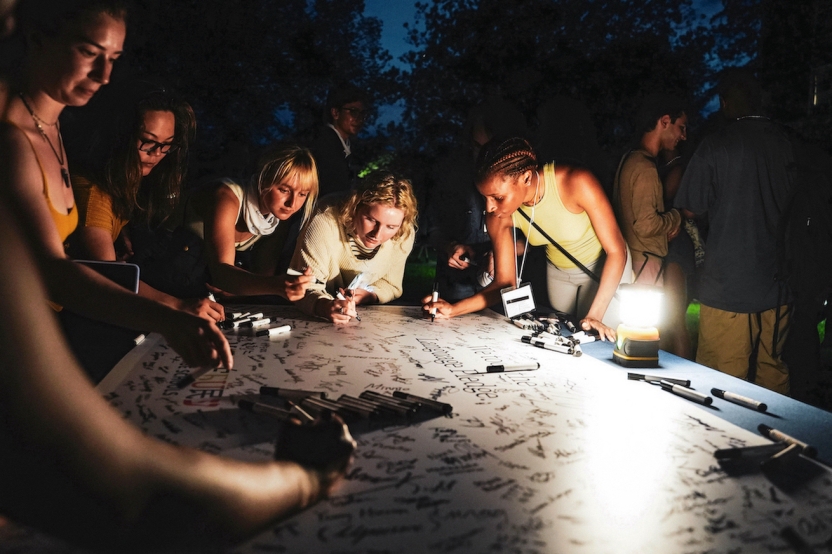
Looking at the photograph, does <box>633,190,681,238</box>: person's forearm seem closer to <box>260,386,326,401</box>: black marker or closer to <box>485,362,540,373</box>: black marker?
<box>485,362,540,373</box>: black marker

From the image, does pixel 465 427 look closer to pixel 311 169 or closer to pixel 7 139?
pixel 7 139

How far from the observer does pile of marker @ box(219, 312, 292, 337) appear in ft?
9.47

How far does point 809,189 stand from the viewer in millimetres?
3357

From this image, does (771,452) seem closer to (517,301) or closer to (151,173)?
(517,301)

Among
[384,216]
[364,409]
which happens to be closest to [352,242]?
[384,216]

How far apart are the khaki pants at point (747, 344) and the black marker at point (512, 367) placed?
6.03 ft

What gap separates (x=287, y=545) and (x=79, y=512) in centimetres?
34

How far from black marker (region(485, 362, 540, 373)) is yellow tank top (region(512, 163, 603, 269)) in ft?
4.42

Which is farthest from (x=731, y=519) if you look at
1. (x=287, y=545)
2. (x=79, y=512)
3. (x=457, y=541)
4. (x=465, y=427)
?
(x=79, y=512)

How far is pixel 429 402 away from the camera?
1855mm

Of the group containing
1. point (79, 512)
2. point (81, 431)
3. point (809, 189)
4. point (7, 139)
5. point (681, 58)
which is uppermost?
point (681, 58)

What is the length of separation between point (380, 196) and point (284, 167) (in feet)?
1.84

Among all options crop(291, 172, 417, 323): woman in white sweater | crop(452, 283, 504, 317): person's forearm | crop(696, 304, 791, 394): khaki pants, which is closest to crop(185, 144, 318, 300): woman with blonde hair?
crop(291, 172, 417, 323): woman in white sweater

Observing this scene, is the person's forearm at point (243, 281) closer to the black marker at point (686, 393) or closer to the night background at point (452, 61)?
the black marker at point (686, 393)
